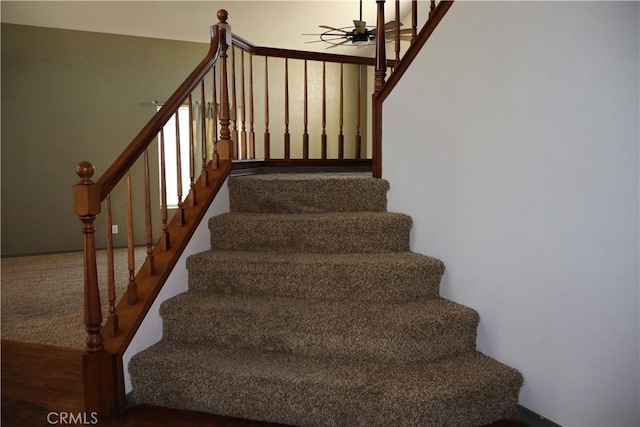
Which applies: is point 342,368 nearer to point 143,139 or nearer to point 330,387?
point 330,387

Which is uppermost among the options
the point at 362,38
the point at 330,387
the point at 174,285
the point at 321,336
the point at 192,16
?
the point at 192,16

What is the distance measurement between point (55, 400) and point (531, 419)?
191 cm

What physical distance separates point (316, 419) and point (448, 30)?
1821 millimetres

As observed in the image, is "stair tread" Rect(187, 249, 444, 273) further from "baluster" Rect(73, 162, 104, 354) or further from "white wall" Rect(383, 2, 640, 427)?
"baluster" Rect(73, 162, 104, 354)

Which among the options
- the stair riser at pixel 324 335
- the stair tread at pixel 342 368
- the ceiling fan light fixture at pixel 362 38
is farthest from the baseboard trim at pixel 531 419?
the ceiling fan light fixture at pixel 362 38

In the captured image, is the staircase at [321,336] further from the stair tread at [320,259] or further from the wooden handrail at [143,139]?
the wooden handrail at [143,139]

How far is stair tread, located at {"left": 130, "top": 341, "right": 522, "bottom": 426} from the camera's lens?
1741mm

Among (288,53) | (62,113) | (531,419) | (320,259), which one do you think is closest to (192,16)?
(62,113)

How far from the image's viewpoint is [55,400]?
80.4 inches

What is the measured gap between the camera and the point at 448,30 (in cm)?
235

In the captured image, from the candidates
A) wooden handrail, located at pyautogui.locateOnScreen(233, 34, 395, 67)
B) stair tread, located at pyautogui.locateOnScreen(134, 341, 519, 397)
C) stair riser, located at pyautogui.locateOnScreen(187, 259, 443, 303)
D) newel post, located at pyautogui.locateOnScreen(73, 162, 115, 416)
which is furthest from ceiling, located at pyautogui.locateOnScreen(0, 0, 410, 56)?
stair tread, located at pyautogui.locateOnScreen(134, 341, 519, 397)

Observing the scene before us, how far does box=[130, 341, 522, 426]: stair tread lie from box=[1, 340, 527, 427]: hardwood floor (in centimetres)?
5

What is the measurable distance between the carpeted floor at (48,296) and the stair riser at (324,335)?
80cm

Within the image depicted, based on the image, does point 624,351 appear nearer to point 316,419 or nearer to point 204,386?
point 316,419
